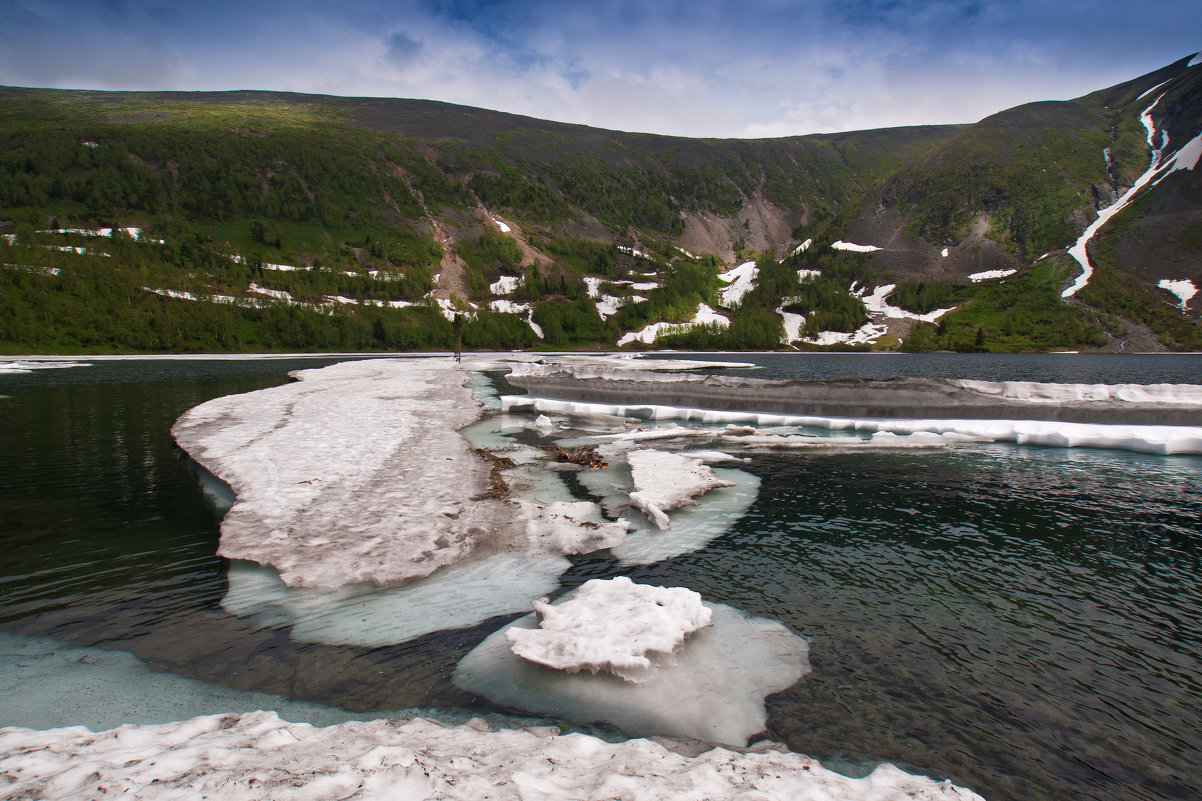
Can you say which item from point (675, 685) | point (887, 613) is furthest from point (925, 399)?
point (675, 685)

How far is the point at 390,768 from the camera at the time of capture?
5012 millimetres

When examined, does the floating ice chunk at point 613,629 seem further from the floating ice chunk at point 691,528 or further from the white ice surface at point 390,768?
the floating ice chunk at point 691,528

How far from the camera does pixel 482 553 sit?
12273 millimetres

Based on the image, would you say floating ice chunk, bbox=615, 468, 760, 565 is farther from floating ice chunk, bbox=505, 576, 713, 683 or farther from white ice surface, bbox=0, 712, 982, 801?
white ice surface, bbox=0, 712, 982, 801

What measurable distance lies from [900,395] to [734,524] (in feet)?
81.0

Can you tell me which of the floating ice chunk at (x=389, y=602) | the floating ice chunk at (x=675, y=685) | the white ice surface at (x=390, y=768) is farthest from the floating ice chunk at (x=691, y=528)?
the white ice surface at (x=390, y=768)

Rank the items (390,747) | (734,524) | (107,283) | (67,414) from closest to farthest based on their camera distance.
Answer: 1. (390,747)
2. (734,524)
3. (67,414)
4. (107,283)

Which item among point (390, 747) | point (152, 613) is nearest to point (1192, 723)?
point (390, 747)

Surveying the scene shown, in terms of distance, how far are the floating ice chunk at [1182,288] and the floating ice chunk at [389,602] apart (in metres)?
215

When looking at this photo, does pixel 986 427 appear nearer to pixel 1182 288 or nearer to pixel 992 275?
pixel 1182 288

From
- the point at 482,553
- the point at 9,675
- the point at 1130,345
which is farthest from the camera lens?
the point at 1130,345

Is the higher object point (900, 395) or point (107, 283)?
point (107, 283)

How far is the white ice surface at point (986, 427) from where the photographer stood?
25344 mm

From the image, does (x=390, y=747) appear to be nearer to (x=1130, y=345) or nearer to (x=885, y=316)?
(x=1130, y=345)
